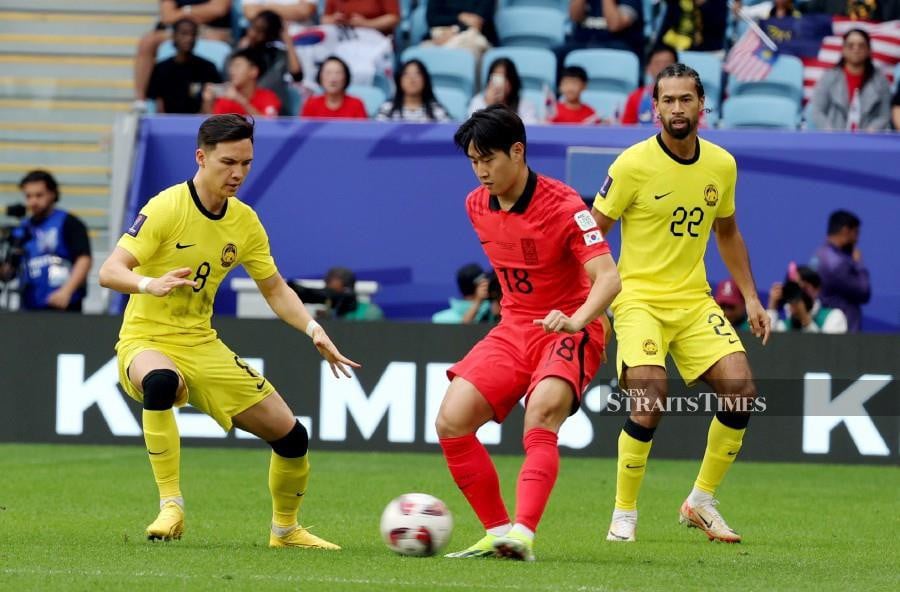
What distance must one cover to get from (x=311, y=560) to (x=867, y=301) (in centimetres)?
807

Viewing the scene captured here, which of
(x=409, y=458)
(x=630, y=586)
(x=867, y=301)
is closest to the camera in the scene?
(x=630, y=586)

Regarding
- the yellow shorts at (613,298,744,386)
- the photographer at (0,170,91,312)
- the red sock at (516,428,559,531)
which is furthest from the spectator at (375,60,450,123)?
the red sock at (516,428,559,531)

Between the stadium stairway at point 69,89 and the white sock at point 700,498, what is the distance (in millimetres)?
9443

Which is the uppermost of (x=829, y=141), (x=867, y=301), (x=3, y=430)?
(x=829, y=141)

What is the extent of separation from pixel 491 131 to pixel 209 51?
1021 cm

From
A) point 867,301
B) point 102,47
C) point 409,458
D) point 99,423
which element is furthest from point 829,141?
point 102,47

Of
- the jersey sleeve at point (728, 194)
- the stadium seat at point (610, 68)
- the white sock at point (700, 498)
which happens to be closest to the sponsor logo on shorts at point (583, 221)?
the jersey sleeve at point (728, 194)

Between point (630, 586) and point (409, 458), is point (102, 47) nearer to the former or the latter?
point (409, 458)

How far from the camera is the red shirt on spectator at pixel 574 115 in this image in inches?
611

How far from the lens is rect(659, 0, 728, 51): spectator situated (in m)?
16.9

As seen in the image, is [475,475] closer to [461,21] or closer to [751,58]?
[751,58]

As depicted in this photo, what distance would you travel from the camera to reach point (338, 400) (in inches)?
526

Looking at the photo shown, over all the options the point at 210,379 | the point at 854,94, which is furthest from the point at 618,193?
the point at 854,94

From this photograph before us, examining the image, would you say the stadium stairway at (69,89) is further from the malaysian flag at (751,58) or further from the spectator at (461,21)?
the malaysian flag at (751,58)
